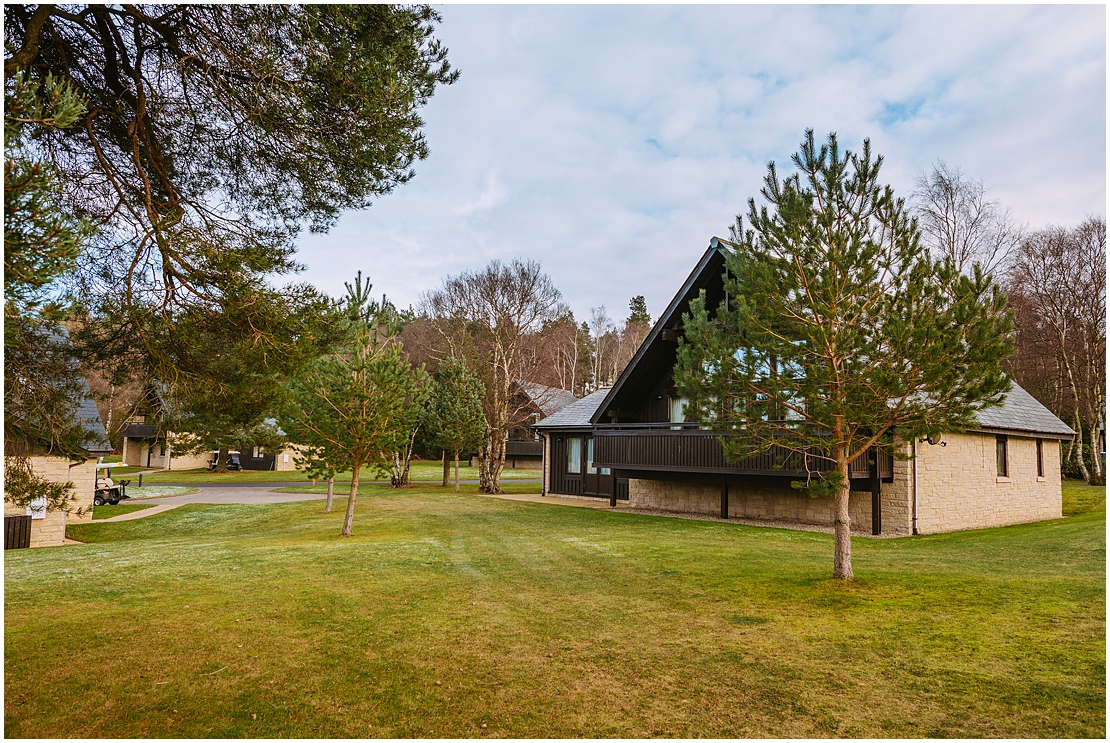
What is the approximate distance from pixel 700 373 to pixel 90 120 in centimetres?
725

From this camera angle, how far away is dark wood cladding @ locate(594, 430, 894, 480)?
13.9m

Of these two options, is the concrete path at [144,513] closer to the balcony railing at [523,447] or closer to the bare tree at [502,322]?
the bare tree at [502,322]

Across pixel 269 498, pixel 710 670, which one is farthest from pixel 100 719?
pixel 269 498

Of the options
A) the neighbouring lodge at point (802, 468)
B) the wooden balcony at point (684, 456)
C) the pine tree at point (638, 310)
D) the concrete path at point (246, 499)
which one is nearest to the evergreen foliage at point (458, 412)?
the concrete path at point (246, 499)

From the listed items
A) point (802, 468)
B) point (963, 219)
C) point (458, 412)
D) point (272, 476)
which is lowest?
point (272, 476)

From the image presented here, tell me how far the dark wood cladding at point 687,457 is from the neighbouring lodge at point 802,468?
3 centimetres

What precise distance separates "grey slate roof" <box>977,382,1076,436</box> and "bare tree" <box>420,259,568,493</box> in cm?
1682

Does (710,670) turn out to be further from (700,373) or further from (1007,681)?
(700,373)

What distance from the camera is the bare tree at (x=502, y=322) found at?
88.8 ft

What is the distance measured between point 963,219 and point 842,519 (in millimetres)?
24854

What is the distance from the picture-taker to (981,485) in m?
16.2

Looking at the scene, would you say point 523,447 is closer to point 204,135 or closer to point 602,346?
point 602,346

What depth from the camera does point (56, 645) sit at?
5637 millimetres

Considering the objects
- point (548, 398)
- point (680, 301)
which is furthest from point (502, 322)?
point (680, 301)
